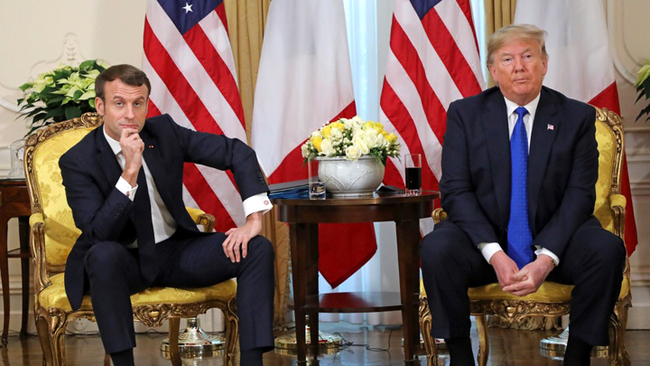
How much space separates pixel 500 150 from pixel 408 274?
92cm

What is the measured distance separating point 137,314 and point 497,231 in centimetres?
138

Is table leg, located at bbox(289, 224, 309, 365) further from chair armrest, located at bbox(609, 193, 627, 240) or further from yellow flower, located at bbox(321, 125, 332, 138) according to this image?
chair armrest, located at bbox(609, 193, 627, 240)

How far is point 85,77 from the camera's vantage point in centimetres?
433

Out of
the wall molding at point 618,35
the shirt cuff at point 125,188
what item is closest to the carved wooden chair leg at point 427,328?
the shirt cuff at point 125,188

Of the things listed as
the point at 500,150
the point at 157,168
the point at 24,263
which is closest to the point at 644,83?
the point at 500,150

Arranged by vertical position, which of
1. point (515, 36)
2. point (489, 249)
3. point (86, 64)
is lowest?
point (489, 249)

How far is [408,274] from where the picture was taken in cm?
375

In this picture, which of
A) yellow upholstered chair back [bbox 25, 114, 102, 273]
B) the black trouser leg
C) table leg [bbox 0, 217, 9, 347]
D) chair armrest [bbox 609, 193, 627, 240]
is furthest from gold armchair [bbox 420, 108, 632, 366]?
table leg [bbox 0, 217, 9, 347]

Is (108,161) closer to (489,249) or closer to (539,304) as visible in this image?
(489,249)

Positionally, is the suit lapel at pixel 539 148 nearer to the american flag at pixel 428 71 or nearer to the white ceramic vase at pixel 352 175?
the white ceramic vase at pixel 352 175

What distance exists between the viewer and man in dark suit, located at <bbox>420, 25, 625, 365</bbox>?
278 centimetres

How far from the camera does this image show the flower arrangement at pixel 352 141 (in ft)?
11.7

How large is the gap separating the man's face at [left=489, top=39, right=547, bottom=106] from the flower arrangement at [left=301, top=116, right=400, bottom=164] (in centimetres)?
70

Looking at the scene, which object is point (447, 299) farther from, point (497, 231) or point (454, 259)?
point (497, 231)
